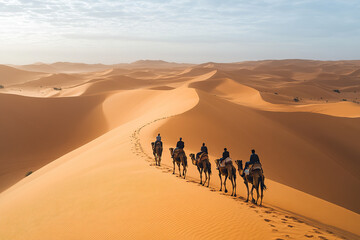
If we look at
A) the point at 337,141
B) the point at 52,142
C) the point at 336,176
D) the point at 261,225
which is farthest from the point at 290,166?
the point at 52,142

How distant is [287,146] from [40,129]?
2427cm

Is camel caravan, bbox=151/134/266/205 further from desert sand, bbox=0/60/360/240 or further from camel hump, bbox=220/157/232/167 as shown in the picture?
desert sand, bbox=0/60/360/240

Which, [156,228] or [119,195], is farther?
[119,195]

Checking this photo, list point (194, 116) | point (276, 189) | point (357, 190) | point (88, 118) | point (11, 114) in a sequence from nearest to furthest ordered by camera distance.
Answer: point (276, 189), point (357, 190), point (194, 116), point (11, 114), point (88, 118)

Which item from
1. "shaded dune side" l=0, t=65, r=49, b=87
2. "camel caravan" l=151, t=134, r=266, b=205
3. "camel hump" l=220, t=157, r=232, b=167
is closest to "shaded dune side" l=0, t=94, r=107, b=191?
"camel caravan" l=151, t=134, r=266, b=205

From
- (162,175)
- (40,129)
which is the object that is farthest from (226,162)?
(40,129)

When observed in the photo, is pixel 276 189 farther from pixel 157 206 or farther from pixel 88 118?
pixel 88 118

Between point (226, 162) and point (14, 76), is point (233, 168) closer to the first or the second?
point (226, 162)

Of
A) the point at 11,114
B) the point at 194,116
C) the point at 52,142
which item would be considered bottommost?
the point at 52,142

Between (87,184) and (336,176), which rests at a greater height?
(87,184)

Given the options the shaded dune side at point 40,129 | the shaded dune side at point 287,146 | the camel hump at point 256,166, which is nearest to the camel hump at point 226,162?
the camel hump at point 256,166

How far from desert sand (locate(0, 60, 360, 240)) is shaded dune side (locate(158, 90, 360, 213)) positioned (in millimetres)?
81

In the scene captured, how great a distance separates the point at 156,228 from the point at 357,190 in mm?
14324

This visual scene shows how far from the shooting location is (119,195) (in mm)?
8148
